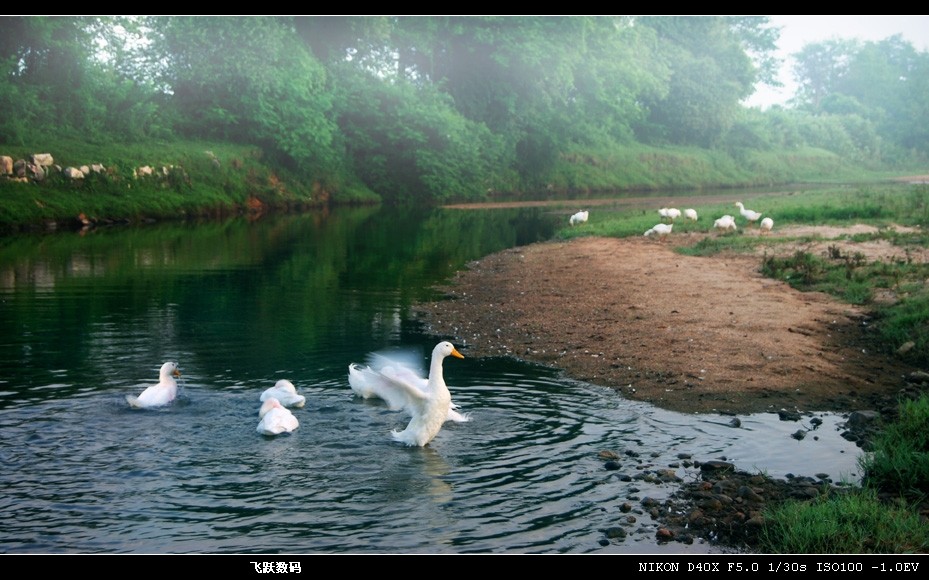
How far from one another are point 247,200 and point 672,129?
4794 centimetres

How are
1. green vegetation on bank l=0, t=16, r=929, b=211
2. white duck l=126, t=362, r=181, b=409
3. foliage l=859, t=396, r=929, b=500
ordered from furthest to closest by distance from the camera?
1. green vegetation on bank l=0, t=16, r=929, b=211
2. white duck l=126, t=362, r=181, b=409
3. foliage l=859, t=396, r=929, b=500

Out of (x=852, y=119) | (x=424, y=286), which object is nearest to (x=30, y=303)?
(x=424, y=286)

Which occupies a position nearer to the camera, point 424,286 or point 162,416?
point 162,416

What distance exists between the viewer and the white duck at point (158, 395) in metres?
11.3

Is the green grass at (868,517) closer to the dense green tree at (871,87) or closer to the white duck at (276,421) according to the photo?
the white duck at (276,421)

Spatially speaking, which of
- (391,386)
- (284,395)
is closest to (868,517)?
(391,386)

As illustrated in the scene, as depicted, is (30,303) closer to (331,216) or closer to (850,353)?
(850,353)

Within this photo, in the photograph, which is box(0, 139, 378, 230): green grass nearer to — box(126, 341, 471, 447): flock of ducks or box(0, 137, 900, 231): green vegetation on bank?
box(0, 137, 900, 231): green vegetation on bank

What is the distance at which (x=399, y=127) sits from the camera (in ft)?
183

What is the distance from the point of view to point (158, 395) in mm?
11391

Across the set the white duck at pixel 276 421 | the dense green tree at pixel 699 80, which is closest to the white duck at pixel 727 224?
the white duck at pixel 276 421

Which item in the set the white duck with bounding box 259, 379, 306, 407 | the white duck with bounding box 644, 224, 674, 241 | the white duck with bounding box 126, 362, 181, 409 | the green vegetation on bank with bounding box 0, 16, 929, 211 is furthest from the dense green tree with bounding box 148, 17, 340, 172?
the white duck with bounding box 259, 379, 306, 407

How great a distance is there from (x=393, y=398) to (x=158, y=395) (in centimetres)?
298

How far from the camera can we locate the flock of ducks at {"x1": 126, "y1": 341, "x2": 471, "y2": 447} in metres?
10.1
